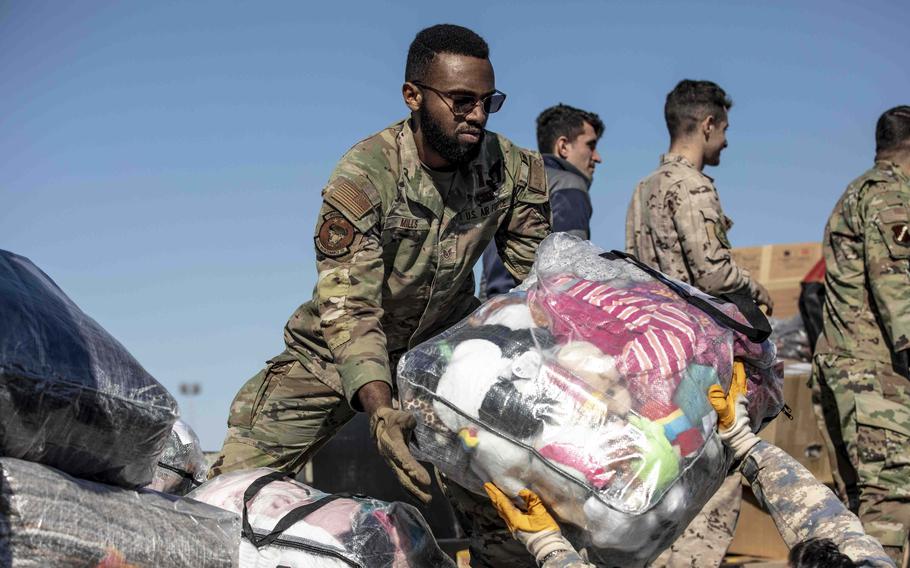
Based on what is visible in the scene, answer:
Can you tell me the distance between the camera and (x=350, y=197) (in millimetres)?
3455

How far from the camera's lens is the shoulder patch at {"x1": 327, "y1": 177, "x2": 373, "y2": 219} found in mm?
3438

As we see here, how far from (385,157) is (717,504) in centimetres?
241

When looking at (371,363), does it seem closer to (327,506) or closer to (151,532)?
(327,506)

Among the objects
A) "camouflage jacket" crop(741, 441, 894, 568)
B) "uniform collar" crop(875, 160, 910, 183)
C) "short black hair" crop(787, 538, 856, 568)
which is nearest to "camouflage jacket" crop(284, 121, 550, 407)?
"camouflage jacket" crop(741, 441, 894, 568)

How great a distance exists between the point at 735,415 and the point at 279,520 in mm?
1242

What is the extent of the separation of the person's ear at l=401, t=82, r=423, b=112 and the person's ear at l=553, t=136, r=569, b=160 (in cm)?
294

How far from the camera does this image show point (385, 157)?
3.67m

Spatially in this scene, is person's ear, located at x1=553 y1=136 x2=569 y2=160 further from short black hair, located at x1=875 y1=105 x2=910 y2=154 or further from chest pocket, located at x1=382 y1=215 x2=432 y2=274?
chest pocket, located at x1=382 y1=215 x2=432 y2=274

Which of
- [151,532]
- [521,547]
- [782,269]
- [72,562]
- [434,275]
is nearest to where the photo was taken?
[72,562]

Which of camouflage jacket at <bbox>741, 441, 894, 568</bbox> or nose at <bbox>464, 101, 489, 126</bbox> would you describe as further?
nose at <bbox>464, 101, 489, 126</bbox>

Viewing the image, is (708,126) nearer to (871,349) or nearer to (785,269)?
(871,349)

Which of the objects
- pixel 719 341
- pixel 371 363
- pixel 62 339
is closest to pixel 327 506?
pixel 371 363

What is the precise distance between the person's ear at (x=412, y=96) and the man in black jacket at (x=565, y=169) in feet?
5.28

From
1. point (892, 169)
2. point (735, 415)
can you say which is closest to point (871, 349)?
point (892, 169)
